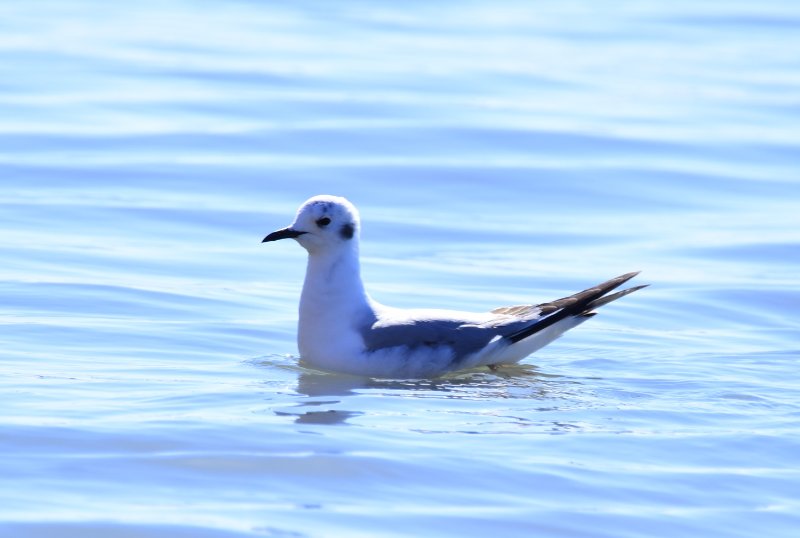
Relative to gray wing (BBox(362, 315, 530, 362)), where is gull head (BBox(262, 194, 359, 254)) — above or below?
above

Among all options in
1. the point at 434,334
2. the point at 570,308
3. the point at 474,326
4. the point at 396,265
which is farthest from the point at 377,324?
the point at 396,265

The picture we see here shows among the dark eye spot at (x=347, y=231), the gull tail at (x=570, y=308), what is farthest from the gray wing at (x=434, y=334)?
the dark eye spot at (x=347, y=231)

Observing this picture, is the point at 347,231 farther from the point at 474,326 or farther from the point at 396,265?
the point at 396,265

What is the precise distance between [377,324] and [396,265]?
3.78 meters

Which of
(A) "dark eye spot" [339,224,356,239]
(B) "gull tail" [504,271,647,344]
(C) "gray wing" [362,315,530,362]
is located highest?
(A) "dark eye spot" [339,224,356,239]

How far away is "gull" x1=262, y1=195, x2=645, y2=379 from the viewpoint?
9727 mm

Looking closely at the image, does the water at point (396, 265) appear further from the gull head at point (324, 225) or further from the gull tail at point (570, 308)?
the gull head at point (324, 225)

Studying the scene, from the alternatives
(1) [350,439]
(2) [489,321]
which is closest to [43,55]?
(2) [489,321]

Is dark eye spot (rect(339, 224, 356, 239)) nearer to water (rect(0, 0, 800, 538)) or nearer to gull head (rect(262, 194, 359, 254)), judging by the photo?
gull head (rect(262, 194, 359, 254))

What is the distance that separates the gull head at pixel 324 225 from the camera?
10023 mm

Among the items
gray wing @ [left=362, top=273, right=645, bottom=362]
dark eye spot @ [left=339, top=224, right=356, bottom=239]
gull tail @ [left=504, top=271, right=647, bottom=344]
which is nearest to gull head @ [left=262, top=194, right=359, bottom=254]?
dark eye spot @ [left=339, top=224, right=356, bottom=239]

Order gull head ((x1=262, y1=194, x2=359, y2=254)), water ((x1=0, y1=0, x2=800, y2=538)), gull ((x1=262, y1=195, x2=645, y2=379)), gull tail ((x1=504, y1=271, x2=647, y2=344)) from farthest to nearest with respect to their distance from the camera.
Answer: gull tail ((x1=504, y1=271, x2=647, y2=344))
gull head ((x1=262, y1=194, x2=359, y2=254))
gull ((x1=262, y1=195, x2=645, y2=379))
water ((x1=0, y1=0, x2=800, y2=538))

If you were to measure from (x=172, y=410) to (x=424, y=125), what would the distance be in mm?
12151

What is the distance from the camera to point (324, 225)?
1006 centimetres
